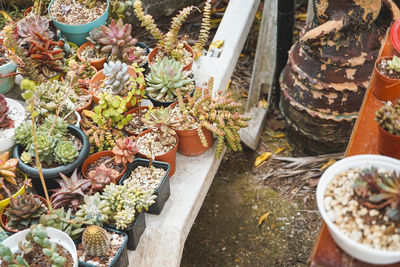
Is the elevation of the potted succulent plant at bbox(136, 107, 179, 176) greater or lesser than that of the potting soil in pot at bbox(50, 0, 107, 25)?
lesser

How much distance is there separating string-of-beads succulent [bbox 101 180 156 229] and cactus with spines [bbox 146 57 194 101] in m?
0.61

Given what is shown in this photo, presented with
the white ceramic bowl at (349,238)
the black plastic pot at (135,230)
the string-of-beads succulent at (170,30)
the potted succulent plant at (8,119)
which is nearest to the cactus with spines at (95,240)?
the black plastic pot at (135,230)

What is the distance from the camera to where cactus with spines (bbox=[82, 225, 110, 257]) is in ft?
5.13

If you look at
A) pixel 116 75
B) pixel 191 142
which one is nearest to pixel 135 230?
pixel 191 142

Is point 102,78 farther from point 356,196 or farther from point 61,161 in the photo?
point 356,196

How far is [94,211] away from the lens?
167 cm

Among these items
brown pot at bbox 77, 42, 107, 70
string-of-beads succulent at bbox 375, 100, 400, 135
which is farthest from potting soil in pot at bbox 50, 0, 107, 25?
string-of-beads succulent at bbox 375, 100, 400, 135

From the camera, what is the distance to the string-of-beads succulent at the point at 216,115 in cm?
206

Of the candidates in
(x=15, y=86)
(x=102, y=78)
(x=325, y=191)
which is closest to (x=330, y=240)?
(x=325, y=191)

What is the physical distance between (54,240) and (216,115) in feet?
3.08

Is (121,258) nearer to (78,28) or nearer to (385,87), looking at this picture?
(385,87)

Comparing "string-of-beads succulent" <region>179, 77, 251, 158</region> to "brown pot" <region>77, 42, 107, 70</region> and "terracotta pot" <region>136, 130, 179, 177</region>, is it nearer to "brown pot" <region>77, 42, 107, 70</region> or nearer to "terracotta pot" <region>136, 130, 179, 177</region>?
"terracotta pot" <region>136, 130, 179, 177</region>

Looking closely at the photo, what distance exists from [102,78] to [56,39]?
49 centimetres

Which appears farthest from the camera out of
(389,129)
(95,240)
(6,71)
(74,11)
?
(74,11)
